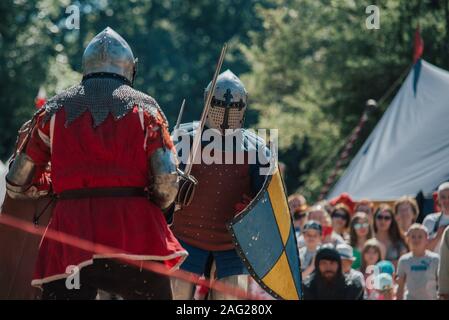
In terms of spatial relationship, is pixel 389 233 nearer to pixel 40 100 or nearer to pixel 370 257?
pixel 370 257

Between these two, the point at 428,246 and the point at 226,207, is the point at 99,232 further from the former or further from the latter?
the point at 428,246

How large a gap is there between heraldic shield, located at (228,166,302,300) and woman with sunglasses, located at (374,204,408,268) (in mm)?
2797

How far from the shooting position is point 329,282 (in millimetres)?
8859

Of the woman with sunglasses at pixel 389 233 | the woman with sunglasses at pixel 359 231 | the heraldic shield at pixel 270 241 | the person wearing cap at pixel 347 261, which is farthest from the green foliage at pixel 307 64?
the heraldic shield at pixel 270 241

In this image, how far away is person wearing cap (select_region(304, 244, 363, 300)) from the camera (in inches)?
346

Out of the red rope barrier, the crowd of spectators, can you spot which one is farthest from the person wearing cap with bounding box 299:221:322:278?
the red rope barrier

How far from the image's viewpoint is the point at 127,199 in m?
5.30

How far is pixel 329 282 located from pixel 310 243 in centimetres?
84

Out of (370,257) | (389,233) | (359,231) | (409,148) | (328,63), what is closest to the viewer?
(370,257)

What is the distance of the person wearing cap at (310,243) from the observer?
9578 mm

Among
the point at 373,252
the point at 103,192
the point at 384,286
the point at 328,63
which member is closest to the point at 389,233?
the point at 373,252

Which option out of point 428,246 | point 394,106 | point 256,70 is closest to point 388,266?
point 428,246

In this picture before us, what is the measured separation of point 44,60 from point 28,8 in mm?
1166

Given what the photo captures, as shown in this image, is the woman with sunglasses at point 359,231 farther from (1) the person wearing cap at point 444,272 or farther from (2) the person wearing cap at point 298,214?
(1) the person wearing cap at point 444,272
